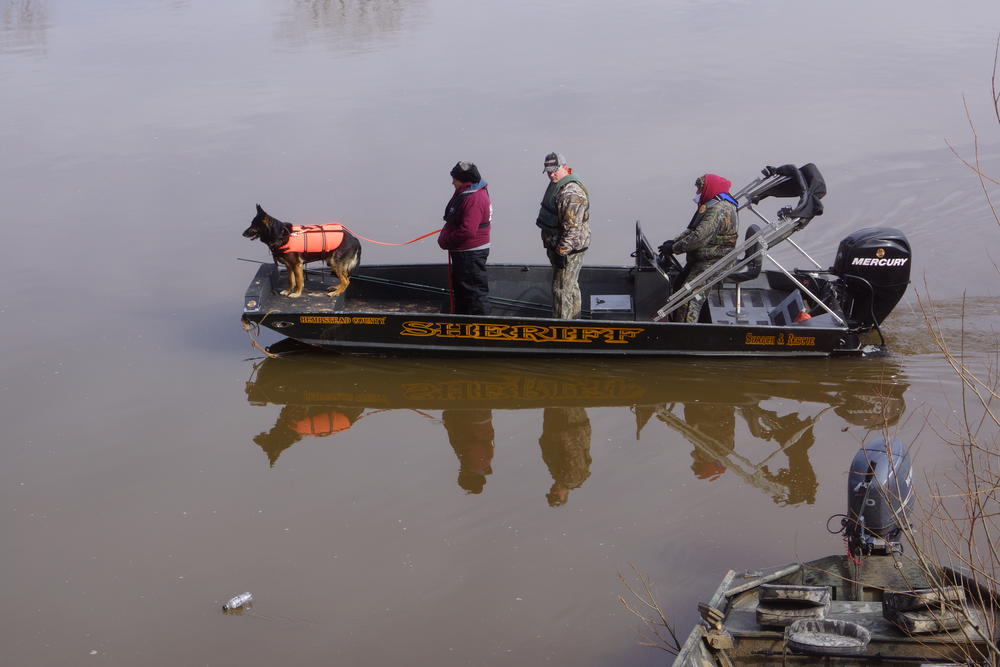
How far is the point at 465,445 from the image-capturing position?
28.2 feet

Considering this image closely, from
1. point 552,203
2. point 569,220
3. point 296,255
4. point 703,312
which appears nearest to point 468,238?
point 552,203

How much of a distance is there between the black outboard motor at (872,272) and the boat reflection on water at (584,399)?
0.51 meters

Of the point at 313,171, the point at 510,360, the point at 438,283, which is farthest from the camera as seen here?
the point at 313,171

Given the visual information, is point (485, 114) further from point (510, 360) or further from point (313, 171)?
point (510, 360)

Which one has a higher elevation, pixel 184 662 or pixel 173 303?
pixel 173 303

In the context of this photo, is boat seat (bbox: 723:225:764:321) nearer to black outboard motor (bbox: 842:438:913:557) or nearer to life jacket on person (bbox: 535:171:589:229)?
life jacket on person (bbox: 535:171:589:229)

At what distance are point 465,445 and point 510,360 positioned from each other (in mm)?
1409

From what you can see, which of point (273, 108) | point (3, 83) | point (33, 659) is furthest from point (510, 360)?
point (3, 83)

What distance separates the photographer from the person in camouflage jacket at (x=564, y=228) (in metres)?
9.06

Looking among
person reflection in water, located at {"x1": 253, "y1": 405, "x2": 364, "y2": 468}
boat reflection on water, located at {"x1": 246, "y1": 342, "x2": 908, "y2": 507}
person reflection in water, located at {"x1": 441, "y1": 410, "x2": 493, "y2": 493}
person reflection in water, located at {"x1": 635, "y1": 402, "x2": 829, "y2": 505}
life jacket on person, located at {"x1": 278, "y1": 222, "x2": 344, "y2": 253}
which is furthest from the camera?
life jacket on person, located at {"x1": 278, "y1": 222, "x2": 344, "y2": 253}

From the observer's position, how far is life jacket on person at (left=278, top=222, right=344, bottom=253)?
9.65 m

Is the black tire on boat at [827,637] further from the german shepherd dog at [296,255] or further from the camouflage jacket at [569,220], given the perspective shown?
the german shepherd dog at [296,255]

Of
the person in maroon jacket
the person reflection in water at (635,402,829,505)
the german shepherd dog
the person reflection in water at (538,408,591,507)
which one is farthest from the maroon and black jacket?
the person reflection in water at (635,402,829,505)

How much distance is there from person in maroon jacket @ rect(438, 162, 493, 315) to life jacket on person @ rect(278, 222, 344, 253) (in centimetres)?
107
